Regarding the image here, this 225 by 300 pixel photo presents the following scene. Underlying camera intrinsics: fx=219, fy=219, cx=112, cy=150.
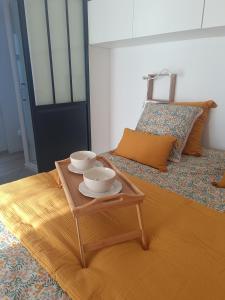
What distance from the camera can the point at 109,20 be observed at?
2.13 metres

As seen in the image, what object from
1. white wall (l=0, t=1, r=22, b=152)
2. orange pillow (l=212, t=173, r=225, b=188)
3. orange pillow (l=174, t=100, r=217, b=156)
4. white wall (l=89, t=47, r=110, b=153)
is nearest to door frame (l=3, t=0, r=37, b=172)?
white wall (l=0, t=1, r=22, b=152)

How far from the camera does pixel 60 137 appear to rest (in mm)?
2506

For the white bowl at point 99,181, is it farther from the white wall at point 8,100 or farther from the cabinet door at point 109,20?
the white wall at point 8,100

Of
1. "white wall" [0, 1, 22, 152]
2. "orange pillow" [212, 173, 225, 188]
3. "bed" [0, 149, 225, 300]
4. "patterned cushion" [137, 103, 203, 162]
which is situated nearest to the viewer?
"bed" [0, 149, 225, 300]

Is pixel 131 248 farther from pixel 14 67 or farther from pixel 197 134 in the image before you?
pixel 14 67

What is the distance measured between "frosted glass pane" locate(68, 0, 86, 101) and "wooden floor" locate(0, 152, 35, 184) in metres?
1.17

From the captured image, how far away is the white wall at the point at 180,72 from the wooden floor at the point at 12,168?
4.82ft

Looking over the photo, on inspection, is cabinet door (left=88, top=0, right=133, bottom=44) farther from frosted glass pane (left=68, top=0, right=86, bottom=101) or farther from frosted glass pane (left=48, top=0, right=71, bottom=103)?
frosted glass pane (left=48, top=0, right=71, bottom=103)

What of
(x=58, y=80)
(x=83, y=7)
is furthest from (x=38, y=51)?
(x=83, y=7)

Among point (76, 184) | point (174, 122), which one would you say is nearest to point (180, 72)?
point (174, 122)

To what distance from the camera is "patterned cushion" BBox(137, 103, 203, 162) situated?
1709 millimetres

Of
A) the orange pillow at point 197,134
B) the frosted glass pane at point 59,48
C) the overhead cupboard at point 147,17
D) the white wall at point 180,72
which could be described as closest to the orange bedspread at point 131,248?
the orange pillow at point 197,134

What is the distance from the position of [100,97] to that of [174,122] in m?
1.28

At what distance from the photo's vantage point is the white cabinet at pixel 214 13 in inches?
57.0
